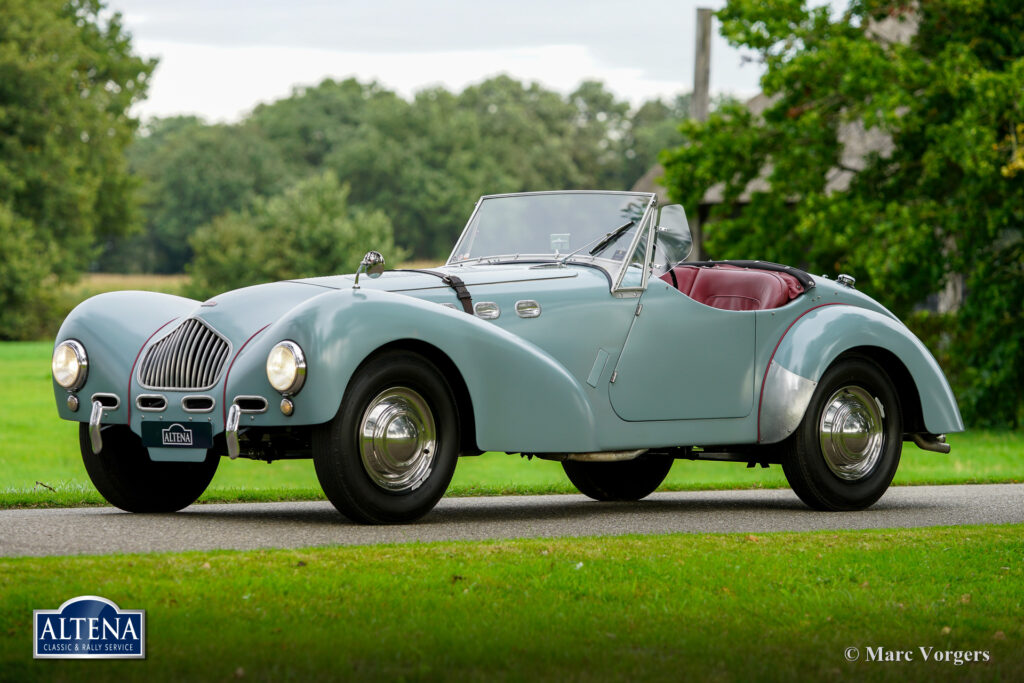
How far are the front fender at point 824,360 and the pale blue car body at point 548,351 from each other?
0.01 m

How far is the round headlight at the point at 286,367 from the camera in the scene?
22.9 ft

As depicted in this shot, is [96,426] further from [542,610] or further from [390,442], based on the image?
[542,610]

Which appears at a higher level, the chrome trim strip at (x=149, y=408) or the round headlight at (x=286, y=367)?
the round headlight at (x=286, y=367)

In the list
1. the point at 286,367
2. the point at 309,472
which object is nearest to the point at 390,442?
the point at 286,367

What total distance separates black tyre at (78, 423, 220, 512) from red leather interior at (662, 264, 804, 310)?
10.8 feet

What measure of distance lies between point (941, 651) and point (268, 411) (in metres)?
3.58

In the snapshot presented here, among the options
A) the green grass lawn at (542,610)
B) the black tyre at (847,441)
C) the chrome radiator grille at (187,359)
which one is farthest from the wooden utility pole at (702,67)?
the green grass lawn at (542,610)

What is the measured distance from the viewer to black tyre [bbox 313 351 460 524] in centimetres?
711

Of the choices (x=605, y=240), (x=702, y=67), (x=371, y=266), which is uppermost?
(x=702, y=67)

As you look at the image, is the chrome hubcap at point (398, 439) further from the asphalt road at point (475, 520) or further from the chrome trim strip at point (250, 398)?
the chrome trim strip at point (250, 398)

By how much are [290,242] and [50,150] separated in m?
12.0

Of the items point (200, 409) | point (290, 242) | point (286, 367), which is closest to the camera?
point (286, 367)

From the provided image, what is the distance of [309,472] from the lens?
2019 cm

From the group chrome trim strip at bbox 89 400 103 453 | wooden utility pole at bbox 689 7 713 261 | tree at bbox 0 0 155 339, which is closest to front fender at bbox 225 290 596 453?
chrome trim strip at bbox 89 400 103 453
